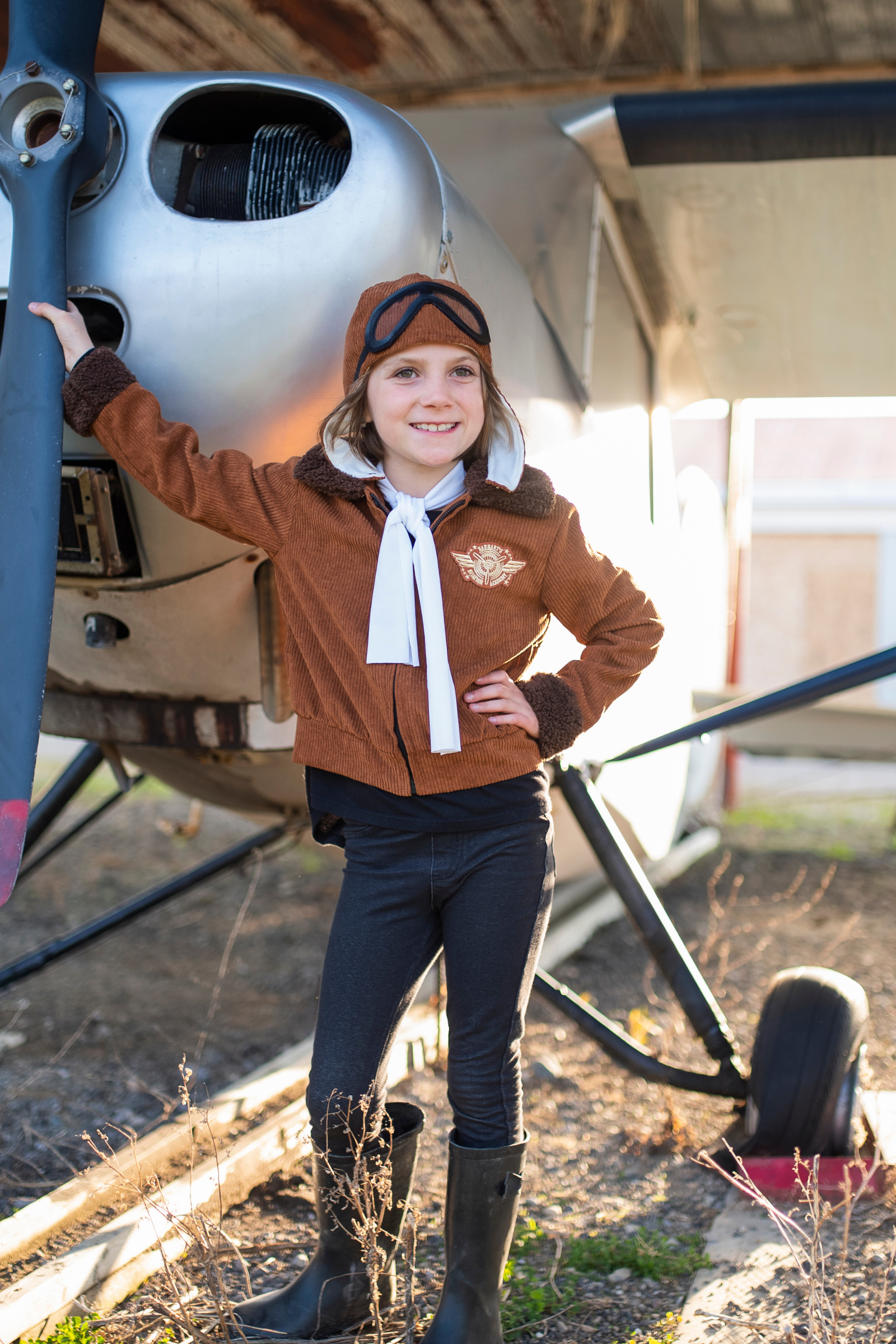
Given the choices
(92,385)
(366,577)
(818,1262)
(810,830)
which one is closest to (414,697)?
(366,577)

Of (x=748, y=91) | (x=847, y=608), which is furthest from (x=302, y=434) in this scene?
(x=847, y=608)

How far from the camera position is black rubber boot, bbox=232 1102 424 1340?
1.82 m

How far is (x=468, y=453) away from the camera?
188 cm

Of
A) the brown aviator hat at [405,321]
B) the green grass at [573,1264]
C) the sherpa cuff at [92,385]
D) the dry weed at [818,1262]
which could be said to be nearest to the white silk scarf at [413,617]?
the brown aviator hat at [405,321]

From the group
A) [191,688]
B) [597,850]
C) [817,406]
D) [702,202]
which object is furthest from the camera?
[817,406]

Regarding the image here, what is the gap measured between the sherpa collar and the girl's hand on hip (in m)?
0.26

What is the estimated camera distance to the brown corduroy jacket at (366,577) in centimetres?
176

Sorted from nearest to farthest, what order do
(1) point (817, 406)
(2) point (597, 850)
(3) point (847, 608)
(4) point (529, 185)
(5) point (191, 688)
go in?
(5) point (191, 688)
(2) point (597, 850)
(4) point (529, 185)
(1) point (817, 406)
(3) point (847, 608)

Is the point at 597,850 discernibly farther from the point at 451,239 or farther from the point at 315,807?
the point at 451,239

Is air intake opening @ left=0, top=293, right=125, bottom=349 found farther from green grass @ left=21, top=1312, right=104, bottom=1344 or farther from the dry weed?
the dry weed

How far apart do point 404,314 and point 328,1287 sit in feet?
4.95

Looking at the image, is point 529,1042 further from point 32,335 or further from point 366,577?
point 32,335

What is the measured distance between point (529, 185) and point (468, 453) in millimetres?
1292

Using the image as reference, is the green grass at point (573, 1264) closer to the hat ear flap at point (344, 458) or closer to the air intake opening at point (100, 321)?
the hat ear flap at point (344, 458)
